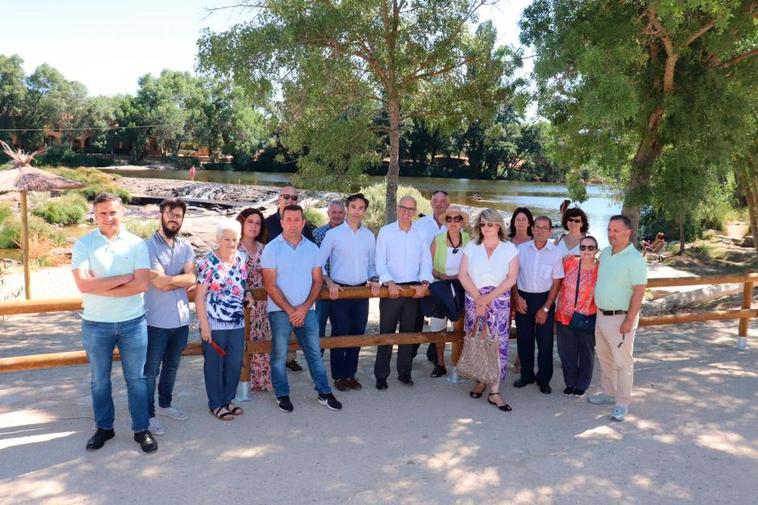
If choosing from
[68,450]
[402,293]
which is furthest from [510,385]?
[68,450]

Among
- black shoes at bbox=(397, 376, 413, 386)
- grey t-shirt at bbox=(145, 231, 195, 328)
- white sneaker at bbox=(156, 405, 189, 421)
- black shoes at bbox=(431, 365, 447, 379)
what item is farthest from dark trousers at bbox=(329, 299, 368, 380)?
grey t-shirt at bbox=(145, 231, 195, 328)

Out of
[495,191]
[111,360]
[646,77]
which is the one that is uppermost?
[646,77]

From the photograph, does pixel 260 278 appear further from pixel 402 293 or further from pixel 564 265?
pixel 564 265

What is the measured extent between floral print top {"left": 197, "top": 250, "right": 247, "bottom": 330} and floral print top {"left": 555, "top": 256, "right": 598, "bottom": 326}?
8.92 feet

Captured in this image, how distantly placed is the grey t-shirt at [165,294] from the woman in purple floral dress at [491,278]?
7.41 feet

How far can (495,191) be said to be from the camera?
50.2 m

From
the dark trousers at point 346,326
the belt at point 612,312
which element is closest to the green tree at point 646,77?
the belt at point 612,312

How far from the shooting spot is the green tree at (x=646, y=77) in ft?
20.4

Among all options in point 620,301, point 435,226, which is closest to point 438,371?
point 435,226

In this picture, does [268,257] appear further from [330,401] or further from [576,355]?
[576,355]

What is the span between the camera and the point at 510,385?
18.5 ft

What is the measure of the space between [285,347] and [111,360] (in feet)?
4.29

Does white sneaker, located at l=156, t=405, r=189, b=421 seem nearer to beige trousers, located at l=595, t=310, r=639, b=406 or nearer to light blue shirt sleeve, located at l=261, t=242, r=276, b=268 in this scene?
light blue shirt sleeve, located at l=261, t=242, r=276, b=268

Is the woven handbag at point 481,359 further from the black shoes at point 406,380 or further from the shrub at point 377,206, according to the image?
the shrub at point 377,206
